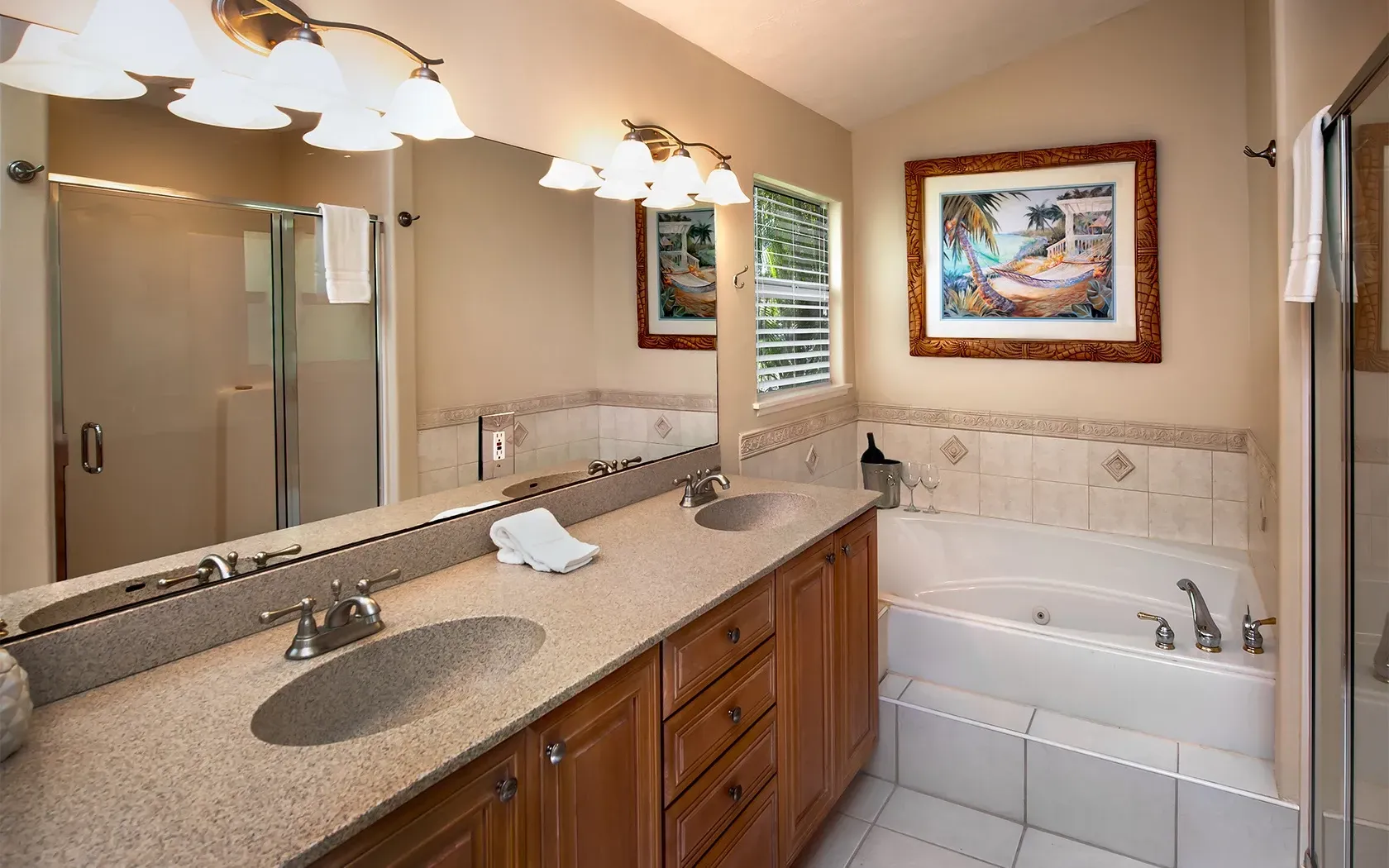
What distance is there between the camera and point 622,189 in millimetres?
2395

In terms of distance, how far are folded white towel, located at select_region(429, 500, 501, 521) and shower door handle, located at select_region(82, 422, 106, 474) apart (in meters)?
0.65

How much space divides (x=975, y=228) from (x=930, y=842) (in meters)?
2.52

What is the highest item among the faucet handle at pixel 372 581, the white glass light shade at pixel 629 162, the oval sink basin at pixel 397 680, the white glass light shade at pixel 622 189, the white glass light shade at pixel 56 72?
the white glass light shade at pixel 629 162

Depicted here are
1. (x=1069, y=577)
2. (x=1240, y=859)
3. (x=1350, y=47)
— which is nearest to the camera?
(x=1350, y=47)

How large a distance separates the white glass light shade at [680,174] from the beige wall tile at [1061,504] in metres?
2.12

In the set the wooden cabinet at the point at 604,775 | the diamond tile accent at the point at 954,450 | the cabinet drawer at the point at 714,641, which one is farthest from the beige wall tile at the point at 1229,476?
the wooden cabinet at the point at 604,775

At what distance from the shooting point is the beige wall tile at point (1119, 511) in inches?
131

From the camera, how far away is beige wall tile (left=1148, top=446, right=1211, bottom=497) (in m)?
3.19

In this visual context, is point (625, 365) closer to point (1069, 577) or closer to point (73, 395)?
point (73, 395)

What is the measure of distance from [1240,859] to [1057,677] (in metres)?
0.62

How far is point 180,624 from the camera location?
1302mm

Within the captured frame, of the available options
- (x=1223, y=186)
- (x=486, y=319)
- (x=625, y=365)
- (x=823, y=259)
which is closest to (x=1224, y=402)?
(x=1223, y=186)

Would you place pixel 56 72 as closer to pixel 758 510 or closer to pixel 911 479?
pixel 758 510

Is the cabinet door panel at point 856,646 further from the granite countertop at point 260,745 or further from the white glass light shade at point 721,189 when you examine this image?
the white glass light shade at point 721,189
